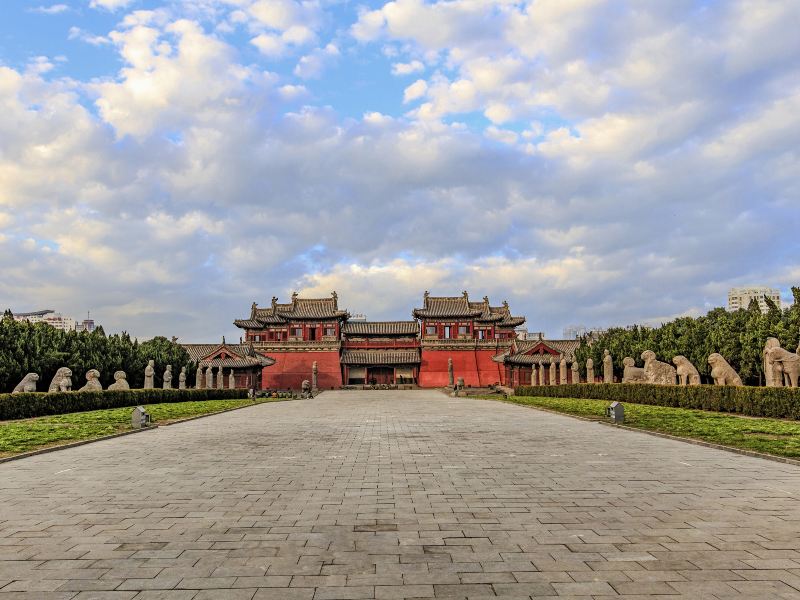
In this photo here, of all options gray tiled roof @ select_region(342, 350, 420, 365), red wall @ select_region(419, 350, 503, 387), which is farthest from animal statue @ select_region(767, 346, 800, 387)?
gray tiled roof @ select_region(342, 350, 420, 365)

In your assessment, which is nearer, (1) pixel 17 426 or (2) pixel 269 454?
(2) pixel 269 454

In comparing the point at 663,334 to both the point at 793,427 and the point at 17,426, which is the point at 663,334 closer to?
the point at 793,427

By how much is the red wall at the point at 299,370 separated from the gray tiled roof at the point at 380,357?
5.23 ft

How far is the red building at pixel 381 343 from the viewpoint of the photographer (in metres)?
55.6

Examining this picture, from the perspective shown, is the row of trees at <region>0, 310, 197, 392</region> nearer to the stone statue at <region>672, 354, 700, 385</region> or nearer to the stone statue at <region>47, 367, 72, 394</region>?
the stone statue at <region>47, 367, 72, 394</region>

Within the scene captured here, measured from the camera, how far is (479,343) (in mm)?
56125

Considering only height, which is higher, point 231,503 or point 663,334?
point 663,334

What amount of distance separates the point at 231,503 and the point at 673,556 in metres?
4.61

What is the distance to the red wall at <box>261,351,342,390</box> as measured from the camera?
5522cm

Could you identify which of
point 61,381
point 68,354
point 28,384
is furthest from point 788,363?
point 68,354

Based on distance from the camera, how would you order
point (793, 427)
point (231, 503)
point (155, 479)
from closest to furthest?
point (231, 503) → point (155, 479) → point (793, 427)

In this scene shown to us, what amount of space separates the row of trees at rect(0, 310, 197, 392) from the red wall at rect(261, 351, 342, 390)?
17.1 metres

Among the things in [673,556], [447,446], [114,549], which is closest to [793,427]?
[447,446]

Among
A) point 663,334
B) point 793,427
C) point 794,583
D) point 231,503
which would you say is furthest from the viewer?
point 663,334
